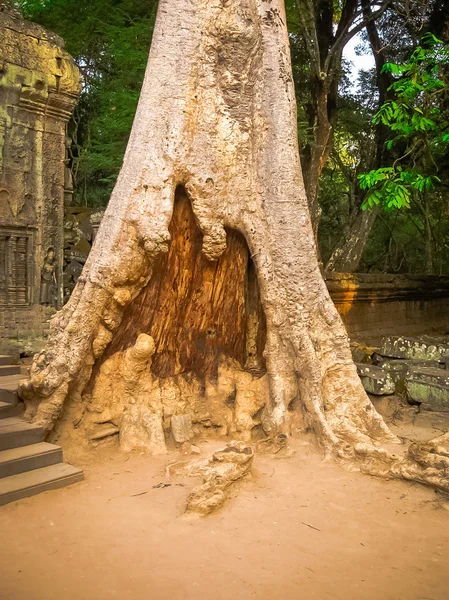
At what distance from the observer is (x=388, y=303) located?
969 cm

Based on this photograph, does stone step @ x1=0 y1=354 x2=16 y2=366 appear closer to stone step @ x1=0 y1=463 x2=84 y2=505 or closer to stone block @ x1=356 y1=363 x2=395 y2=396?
stone step @ x1=0 y1=463 x2=84 y2=505

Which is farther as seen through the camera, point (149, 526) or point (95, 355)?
point (95, 355)

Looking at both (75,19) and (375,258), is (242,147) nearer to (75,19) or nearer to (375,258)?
(75,19)

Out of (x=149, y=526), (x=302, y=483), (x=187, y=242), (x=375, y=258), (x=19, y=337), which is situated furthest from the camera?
(x=375, y=258)

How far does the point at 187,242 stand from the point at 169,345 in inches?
36.0

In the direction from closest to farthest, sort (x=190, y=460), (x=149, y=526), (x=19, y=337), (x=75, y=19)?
(x=149, y=526) < (x=190, y=460) < (x=19, y=337) < (x=75, y=19)

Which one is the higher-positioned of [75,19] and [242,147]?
[75,19]

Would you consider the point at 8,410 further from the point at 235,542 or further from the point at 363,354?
the point at 363,354

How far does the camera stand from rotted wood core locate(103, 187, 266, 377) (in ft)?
15.4

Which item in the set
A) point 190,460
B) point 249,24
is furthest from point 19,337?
point 249,24

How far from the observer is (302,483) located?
3734mm

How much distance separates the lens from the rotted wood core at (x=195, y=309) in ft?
15.4

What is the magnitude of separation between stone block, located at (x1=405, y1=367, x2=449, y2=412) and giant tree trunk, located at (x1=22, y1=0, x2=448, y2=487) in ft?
3.98

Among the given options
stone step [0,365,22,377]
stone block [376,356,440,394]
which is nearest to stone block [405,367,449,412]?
stone block [376,356,440,394]
